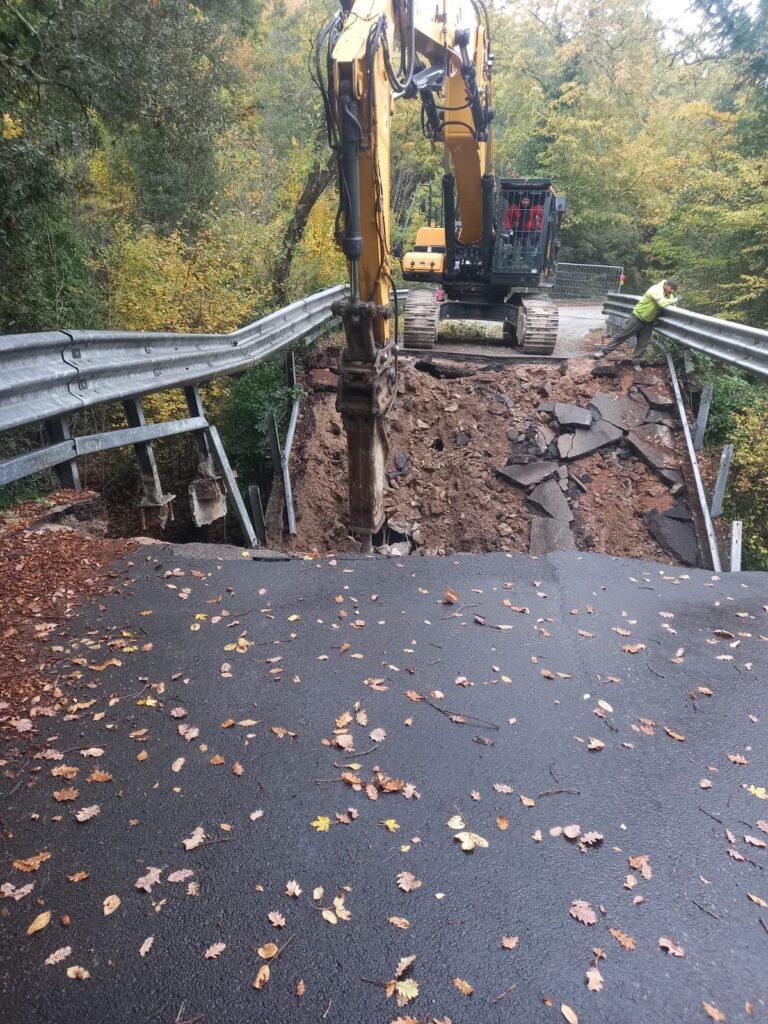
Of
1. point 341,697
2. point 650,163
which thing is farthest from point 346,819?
point 650,163

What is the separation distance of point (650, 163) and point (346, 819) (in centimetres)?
3128

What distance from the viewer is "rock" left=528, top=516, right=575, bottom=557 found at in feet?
28.5

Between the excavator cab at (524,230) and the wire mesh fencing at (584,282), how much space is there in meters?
15.8

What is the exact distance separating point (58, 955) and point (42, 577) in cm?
274

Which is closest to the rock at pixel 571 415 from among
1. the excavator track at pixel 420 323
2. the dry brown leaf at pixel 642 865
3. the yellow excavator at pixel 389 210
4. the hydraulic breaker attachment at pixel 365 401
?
the yellow excavator at pixel 389 210

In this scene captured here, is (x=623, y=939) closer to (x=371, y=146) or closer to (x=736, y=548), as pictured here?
(x=736, y=548)

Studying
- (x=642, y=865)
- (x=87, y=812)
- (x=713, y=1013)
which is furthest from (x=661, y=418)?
(x=87, y=812)

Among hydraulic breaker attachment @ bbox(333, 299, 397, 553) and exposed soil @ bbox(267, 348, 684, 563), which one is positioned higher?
hydraulic breaker attachment @ bbox(333, 299, 397, 553)

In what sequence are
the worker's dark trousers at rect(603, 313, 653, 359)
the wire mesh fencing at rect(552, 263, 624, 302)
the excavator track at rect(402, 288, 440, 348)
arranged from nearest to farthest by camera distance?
the worker's dark trousers at rect(603, 313, 653, 359) → the excavator track at rect(402, 288, 440, 348) → the wire mesh fencing at rect(552, 263, 624, 302)

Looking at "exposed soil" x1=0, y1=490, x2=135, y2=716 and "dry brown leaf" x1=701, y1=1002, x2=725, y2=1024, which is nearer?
"dry brown leaf" x1=701, y1=1002, x2=725, y2=1024

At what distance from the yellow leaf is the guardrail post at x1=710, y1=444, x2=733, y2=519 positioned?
26.5ft

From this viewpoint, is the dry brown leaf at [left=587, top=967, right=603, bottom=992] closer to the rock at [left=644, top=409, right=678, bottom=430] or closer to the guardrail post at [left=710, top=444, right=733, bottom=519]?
the guardrail post at [left=710, top=444, right=733, bottom=519]

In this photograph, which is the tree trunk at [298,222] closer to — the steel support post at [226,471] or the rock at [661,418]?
the rock at [661,418]

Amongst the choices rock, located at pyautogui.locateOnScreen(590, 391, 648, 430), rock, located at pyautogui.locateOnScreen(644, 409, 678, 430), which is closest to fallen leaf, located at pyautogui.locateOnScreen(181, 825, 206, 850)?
rock, located at pyautogui.locateOnScreen(590, 391, 648, 430)
